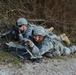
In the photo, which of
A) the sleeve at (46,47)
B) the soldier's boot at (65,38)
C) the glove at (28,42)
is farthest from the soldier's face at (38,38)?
the soldier's boot at (65,38)

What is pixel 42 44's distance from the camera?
323 inches

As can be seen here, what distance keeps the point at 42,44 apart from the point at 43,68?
0.64m

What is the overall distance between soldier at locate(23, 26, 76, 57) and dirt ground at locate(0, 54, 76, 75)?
18cm

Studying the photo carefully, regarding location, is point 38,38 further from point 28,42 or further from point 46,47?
point 28,42

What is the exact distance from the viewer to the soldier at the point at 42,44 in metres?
7.92

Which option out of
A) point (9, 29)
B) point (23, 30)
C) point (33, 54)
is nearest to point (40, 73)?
point (33, 54)

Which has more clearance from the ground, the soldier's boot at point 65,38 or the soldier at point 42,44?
the soldier at point 42,44

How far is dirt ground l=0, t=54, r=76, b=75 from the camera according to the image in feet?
24.6

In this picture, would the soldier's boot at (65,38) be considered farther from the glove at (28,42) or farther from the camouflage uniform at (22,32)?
the glove at (28,42)

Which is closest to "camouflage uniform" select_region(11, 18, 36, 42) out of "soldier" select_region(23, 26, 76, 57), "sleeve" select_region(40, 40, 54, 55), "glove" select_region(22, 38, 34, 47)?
"soldier" select_region(23, 26, 76, 57)

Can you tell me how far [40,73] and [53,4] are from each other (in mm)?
3128

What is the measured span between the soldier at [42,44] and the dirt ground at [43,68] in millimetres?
185

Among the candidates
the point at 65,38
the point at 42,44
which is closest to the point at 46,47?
the point at 42,44

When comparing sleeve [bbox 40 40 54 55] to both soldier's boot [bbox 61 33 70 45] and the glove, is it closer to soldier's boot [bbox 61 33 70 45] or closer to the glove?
the glove
